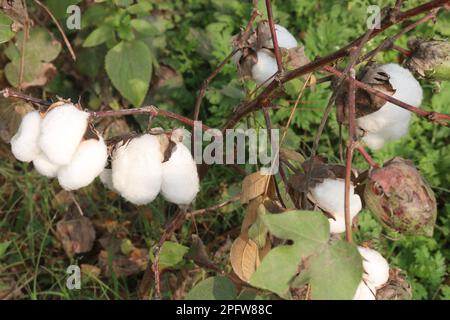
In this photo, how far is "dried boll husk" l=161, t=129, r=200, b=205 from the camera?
37.5 inches

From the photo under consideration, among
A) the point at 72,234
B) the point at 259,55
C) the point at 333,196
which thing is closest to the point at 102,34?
the point at 72,234

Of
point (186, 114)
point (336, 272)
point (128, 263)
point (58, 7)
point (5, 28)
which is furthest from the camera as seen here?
point (186, 114)

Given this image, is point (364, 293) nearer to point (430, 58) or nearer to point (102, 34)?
point (430, 58)

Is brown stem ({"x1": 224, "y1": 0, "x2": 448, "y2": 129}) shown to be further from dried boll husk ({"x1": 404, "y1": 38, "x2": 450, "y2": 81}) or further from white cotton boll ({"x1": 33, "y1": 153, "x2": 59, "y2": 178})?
white cotton boll ({"x1": 33, "y1": 153, "x2": 59, "y2": 178})

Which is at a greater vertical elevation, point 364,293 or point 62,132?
point 62,132

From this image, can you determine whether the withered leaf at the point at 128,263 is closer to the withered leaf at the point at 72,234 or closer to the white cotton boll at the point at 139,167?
the withered leaf at the point at 72,234

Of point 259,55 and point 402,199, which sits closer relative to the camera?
point 402,199

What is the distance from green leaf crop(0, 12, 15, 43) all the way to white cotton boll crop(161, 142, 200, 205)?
1.39 ft

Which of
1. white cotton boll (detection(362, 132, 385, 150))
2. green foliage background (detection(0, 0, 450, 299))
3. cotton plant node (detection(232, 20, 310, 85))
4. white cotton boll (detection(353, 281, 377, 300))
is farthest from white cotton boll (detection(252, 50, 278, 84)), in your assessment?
white cotton boll (detection(353, 281, 377, 300))

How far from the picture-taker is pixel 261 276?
739 millimetres

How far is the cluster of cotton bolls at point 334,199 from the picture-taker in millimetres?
929

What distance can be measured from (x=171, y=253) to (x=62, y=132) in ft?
1.51

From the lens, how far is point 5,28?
1162mm

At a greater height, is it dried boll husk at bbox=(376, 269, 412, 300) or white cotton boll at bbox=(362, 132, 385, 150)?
white cotton boll at bbox=(362, 132, 385, 150)
